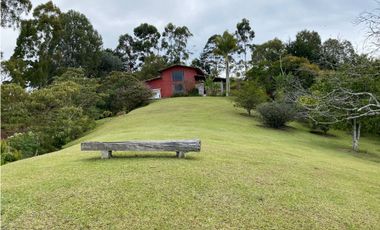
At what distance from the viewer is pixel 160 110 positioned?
30.8 metres

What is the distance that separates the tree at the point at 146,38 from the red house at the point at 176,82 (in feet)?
60.5

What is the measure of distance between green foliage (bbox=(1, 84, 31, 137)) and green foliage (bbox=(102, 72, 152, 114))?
693 inches

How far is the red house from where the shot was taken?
150 feet

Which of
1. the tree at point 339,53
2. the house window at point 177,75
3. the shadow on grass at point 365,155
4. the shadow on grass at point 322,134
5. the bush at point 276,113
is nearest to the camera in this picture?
the tree at point 339,53

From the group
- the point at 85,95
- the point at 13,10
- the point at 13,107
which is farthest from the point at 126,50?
the point at 13,107

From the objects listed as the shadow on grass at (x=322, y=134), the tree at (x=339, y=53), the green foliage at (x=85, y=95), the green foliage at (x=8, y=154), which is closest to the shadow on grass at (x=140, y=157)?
the tree at (x=339, y=53)

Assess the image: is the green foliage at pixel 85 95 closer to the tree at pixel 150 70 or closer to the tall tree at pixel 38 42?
the tall tree at pixel 38 42

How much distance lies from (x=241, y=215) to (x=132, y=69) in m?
62.5

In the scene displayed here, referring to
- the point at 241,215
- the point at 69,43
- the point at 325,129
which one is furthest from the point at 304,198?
the point at 69,43

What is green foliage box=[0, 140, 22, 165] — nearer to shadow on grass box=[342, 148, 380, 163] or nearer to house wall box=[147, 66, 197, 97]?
shadow on grass box=[342, 148, 380, 163]

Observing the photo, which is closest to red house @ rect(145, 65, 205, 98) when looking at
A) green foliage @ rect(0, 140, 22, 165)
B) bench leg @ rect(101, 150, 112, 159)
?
green foliage @ rect(0, 140, 22, 165)

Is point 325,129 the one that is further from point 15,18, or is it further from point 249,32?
point 249,32

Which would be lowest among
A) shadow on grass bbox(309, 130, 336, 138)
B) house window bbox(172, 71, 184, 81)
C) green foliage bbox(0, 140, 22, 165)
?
shadow on grass bbox(309, 130, 336, 138)

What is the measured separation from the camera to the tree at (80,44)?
5156cm
